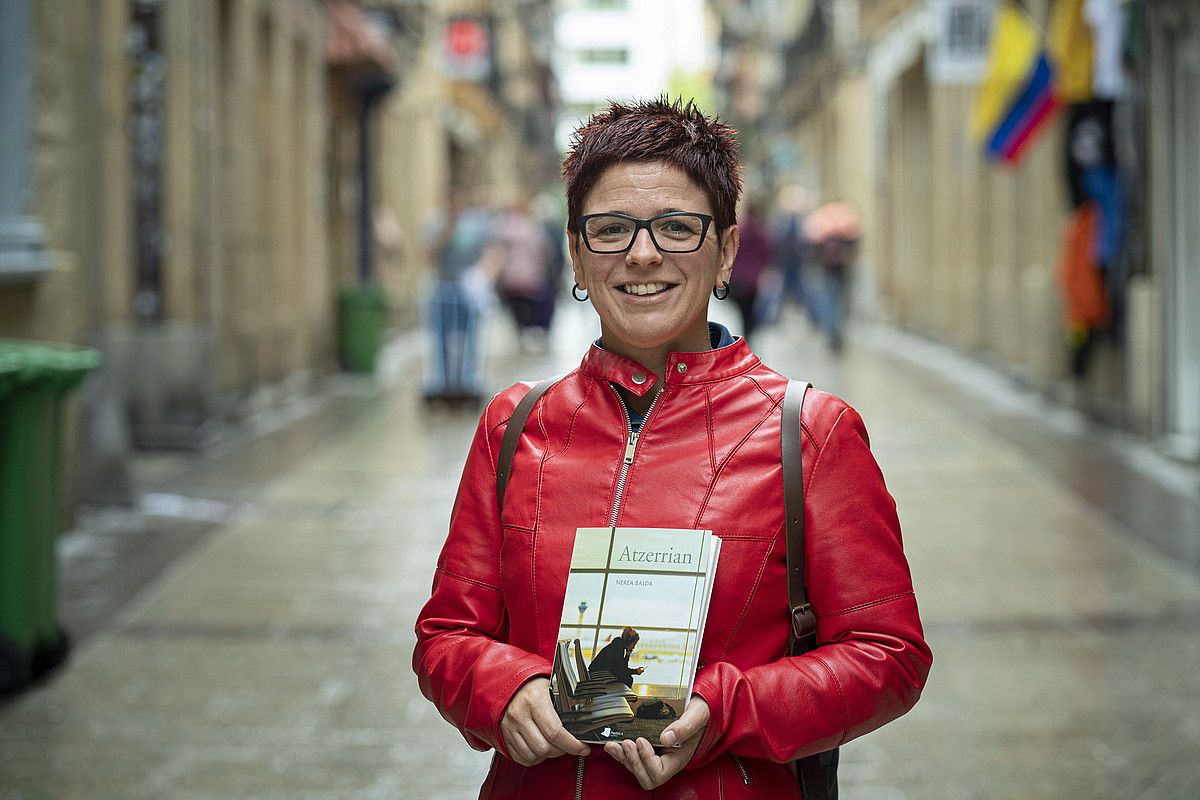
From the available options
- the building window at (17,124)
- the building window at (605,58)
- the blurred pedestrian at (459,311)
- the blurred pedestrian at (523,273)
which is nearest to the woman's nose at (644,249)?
the building window at (17,124)

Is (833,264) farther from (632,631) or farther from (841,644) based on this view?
(632,631)

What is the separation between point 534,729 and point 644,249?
26.1 inches

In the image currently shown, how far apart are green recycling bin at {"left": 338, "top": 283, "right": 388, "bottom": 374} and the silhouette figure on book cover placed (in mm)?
17907

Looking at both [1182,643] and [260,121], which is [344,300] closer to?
[260,121]

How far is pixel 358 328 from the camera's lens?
1997cm

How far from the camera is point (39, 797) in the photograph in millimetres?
4980

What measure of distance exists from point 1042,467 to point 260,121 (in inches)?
370

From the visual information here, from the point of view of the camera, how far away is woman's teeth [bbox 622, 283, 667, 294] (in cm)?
243

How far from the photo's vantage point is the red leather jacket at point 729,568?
2.32 m

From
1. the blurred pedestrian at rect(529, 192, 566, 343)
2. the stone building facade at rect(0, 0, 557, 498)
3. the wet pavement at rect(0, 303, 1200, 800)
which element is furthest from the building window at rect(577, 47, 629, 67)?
the wet pavement at rect(0, 303, 1200, 800)

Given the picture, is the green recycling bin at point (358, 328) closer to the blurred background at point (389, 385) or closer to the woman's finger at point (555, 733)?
the blurred background at point (389, 385)

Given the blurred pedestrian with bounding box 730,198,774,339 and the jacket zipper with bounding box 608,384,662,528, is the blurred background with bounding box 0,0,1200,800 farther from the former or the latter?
the jacket zipper with bounding box 608,384,662,528

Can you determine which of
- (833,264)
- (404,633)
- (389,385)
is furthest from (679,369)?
(833,264)

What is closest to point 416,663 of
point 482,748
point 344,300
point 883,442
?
point 482,748
